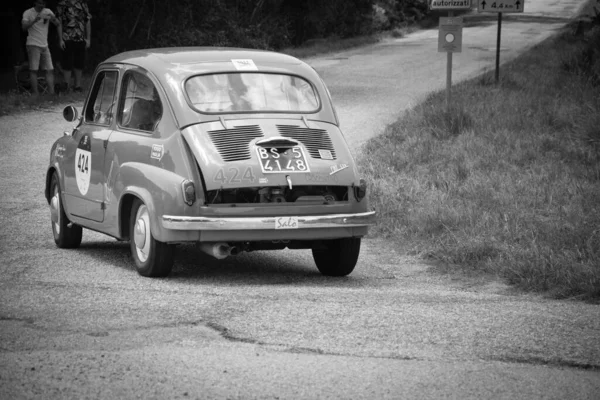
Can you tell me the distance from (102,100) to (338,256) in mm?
Result: 2566

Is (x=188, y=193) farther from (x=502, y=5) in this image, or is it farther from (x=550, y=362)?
(x=502, y=5)

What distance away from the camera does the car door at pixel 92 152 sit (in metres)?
9.42

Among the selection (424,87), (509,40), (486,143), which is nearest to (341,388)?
(486,143)

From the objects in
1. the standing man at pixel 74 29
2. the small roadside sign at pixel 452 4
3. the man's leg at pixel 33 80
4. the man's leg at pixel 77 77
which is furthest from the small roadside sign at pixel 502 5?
the man's leg at pixel 33 80

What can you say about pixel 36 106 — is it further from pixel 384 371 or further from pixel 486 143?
pixel 384 371

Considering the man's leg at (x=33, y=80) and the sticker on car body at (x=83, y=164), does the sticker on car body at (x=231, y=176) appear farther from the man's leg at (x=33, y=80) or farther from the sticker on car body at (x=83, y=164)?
the man's leg at (x=33, y=80)

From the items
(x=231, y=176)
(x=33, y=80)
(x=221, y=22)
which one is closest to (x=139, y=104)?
(x=231, y=176)

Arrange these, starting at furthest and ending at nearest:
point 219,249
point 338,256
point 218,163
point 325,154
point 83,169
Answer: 1. point 83,169
2. point 338,256
3. point 325,154
4. point 219,249
5. point 218,163

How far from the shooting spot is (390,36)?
40.7 metres

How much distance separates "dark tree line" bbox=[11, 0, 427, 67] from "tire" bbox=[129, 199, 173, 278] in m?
18.1

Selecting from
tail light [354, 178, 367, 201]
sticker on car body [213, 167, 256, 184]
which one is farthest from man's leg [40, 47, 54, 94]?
sticker on car body [213, 167, 256, 184]

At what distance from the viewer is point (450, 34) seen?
16109mm

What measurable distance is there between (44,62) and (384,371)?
16.9m

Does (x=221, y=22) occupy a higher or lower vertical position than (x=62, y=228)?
lower
